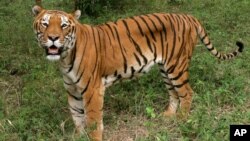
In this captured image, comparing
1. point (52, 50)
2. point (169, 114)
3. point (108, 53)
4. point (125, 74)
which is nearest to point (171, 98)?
point (169, 114)

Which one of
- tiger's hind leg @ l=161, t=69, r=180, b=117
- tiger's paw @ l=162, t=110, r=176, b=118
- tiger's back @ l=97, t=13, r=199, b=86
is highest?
tiger's back @ l=97, t=13, r=199, b=86

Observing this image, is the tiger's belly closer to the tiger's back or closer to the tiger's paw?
the tiger's back

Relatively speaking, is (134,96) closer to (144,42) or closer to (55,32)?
(144,42)

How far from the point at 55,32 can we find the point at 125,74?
1.04 meters

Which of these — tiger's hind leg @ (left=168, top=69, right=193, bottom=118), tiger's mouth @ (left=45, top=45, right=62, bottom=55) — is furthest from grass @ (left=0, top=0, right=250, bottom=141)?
tiger's mouth @ (left=45, top=45, right=62, bottom=55)

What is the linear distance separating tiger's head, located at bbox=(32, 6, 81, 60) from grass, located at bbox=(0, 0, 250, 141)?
0.71m

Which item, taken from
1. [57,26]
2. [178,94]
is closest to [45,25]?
[57,26]

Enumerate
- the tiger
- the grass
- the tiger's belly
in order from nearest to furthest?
the tiger < the grass < the tiger's belly

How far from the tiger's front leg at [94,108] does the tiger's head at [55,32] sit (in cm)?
49

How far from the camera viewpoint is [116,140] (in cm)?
489

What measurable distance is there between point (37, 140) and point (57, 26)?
1.09 meters

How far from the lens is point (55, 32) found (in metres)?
4.39

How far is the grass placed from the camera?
4.70m

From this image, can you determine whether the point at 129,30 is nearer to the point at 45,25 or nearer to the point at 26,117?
the point at 45,25
